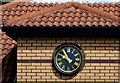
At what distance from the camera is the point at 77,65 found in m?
6.75

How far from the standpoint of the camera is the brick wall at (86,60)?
6816 millimetres

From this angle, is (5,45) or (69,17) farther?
(5,45)

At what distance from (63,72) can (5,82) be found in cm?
310

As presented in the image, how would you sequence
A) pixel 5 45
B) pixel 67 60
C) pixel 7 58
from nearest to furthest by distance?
pixel 67 60
pixel 7 58
pixel 5 45

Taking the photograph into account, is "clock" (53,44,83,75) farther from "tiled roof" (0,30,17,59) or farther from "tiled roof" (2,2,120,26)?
"tiled roof" (0,30,17,59)

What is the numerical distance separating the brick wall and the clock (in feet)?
0.67

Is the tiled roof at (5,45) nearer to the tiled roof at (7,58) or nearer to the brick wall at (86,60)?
the tiled roof at (7,58)

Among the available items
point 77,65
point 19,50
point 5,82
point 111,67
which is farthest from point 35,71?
point 111,67

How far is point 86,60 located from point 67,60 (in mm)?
713

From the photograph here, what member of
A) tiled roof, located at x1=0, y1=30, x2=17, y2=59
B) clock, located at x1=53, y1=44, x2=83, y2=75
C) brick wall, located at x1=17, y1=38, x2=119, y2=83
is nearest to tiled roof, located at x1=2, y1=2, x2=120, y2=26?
brick wall, located at x1=17, y1=38, x2=119, y2=83

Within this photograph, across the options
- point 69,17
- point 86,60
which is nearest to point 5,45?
point 69,17

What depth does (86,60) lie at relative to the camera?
6.81m

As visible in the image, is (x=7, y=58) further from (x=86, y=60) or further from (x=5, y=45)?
(x=86, y=60)

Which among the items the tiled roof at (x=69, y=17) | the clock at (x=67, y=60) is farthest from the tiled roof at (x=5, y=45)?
the clock at (x=67, y=60)
